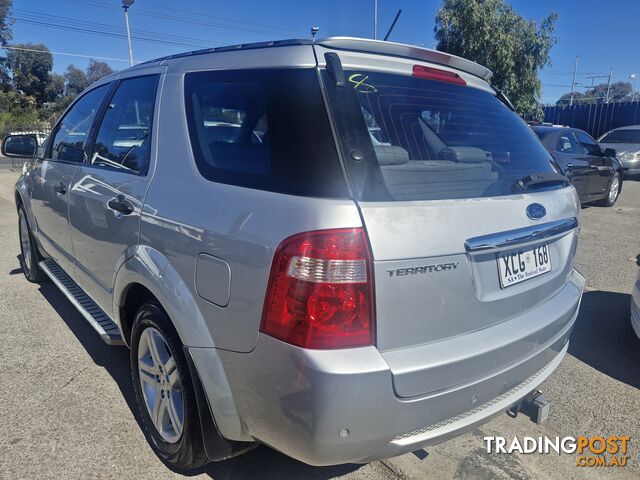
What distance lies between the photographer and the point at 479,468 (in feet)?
7.76

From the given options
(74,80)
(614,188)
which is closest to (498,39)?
(614,188)

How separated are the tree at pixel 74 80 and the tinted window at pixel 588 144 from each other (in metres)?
68.6

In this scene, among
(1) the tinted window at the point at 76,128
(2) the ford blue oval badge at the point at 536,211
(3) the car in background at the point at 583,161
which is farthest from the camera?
(3) the car in background at the point at 583,161

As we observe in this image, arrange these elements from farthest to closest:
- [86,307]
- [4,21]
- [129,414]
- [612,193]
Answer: [4,21]
[612,193]
[86,307]
[129,414]

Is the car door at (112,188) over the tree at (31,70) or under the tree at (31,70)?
under

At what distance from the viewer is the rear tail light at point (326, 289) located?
1.56 m

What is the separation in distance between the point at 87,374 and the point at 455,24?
16.5 metres

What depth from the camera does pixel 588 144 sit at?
9398mm

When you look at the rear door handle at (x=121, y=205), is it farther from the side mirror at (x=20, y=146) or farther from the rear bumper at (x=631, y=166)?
the rear bumper at (x=631, y=166)

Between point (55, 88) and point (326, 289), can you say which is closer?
point (326, 289)

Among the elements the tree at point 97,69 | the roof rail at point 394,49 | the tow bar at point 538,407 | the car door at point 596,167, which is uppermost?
the tree at point 97,69

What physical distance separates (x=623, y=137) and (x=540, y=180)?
16.0m

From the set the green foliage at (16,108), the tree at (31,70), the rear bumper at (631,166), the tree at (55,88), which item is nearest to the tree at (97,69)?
the tree at (55,88)

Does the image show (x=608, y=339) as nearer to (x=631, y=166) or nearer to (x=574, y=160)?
(x=574, y=160)
